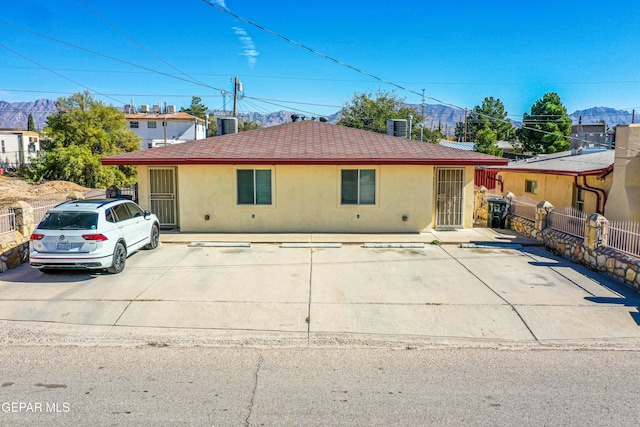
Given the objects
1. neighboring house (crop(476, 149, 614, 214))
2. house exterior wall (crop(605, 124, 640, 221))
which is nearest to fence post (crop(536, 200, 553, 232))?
house exterior wall (crop(605, 124, 640, 221))

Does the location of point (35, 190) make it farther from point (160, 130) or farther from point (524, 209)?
point (160, 130)

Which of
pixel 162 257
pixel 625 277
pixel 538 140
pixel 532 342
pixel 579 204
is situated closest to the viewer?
pixel 532 342

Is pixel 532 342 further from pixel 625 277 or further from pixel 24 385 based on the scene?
pixel 24 385

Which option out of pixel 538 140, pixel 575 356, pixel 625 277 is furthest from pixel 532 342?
pixel 538 140

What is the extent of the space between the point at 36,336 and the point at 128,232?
4.15 metres

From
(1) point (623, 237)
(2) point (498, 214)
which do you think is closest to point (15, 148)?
(2) point (498, 214)

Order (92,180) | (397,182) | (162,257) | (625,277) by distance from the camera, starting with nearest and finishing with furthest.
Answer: (625,277) < (162,257) < (397,182) < (92,180)

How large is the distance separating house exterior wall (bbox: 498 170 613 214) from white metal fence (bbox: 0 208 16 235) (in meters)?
18.4

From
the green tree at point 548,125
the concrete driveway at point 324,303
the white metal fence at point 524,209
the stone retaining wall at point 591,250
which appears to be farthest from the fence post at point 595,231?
the green tree at point 548,125

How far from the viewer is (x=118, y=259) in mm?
10375

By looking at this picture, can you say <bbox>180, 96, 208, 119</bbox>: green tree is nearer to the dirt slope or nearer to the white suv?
the dirt slope

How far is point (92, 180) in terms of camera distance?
3803 cm

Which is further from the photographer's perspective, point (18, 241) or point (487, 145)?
point (487, 145)

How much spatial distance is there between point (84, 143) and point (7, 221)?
111 ft
